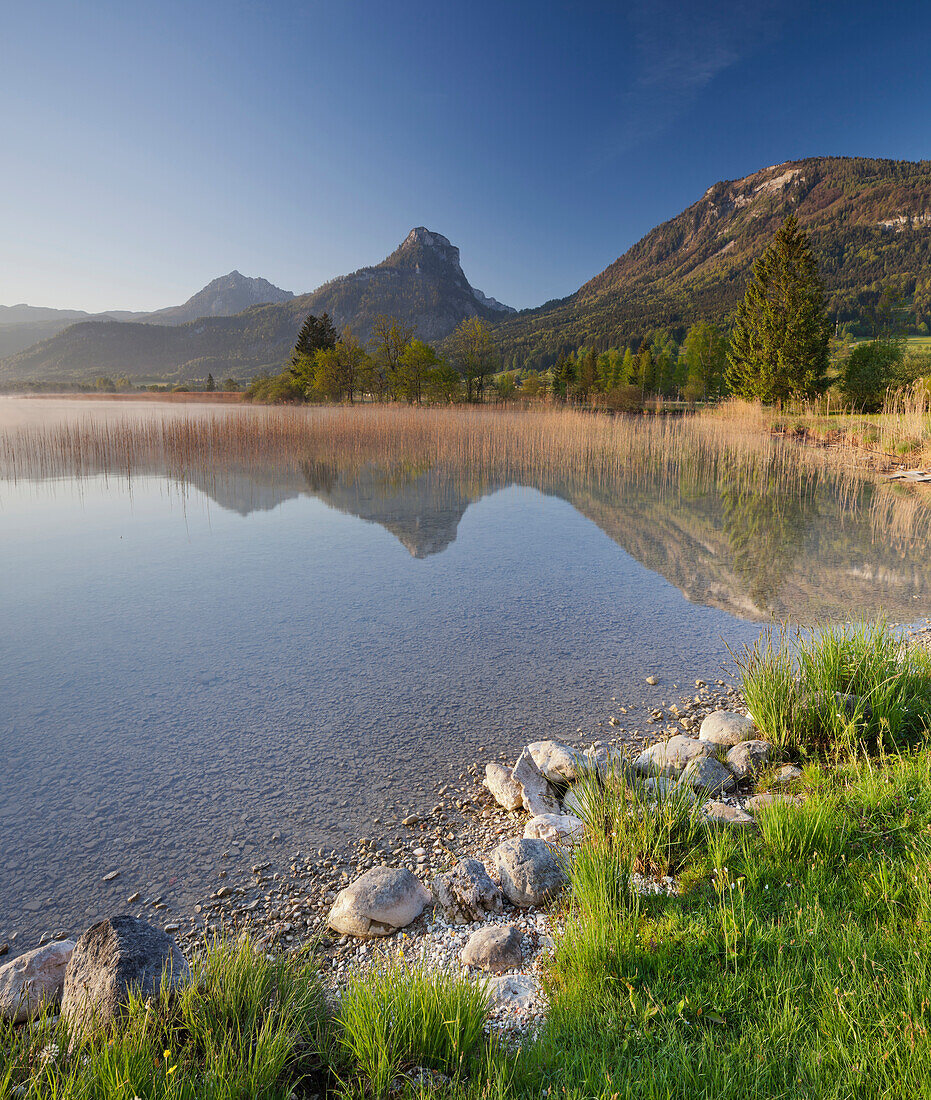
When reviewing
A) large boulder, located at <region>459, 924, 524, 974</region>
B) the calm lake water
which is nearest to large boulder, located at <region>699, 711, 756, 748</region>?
the calm lake water

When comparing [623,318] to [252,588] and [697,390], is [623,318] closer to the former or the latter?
[697,390]

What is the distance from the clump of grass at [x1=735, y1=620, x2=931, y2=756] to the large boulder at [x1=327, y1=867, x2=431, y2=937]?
2.38 m

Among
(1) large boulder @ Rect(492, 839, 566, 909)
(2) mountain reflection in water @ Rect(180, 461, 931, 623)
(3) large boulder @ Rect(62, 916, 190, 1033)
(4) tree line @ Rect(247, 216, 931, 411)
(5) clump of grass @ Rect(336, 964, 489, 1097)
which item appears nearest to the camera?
(5) clump of grass @ Rect(336, 964, 489, 1097)

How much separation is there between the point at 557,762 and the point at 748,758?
1.16 metres

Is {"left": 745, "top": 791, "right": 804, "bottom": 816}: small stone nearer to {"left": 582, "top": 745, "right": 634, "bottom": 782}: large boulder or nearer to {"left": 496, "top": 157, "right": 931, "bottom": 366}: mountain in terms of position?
{"left": 582, "top": 745, "right": 634, "bottom": 782}: large boulder

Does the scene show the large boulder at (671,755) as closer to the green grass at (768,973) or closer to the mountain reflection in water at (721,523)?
the green grass at (768,973)

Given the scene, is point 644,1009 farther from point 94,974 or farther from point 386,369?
point 386,369

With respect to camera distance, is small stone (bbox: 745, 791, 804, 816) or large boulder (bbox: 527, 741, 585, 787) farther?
large boulder (bbox: 527, 741, 585, 787)

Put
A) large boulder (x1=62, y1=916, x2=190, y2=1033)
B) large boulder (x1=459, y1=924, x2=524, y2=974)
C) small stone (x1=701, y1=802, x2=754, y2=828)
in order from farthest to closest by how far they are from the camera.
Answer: small stone (x1=701, y1=802, x2=754, y2=828) → large boulder (x1=459, y1=924, x2=524, y2=974) → large boulder (x1=62, y1=916, x2=190, y2=1033)

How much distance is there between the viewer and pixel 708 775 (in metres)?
3.25

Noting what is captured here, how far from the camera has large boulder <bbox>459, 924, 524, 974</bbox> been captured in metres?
2.23

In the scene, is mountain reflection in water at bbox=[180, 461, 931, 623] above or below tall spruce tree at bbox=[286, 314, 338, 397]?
below

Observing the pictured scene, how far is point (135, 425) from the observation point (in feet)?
76.4

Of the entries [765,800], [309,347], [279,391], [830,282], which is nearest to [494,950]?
[765,800]
